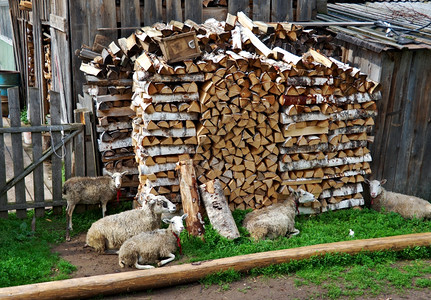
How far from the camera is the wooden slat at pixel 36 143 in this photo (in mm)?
8707

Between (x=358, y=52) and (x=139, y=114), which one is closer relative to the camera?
(x=139, y=114)

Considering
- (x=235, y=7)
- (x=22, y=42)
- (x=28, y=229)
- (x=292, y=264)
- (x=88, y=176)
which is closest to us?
(x=292, y=264)

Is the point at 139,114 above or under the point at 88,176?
above

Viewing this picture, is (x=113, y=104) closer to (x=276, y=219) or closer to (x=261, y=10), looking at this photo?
(x=276, y=219)

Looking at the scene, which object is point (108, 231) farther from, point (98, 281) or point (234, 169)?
point (234, 169)

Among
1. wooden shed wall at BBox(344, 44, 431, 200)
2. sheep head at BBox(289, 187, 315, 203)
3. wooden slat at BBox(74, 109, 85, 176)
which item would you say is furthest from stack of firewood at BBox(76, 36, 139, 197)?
wooden shed wall at BBox(344, 44, 431, 200)

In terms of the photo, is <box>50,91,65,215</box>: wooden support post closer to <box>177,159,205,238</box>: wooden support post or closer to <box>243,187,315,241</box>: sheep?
<box>177,159,205,238</box>: wooden support post

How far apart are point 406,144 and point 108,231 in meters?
6.11

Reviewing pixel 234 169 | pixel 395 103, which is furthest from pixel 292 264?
pixel 395 103

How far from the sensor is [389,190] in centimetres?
1034

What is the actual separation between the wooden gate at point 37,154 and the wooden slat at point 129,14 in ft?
7.51

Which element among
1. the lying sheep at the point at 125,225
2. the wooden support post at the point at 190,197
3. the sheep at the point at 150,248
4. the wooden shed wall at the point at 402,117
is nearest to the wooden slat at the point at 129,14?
the wooden support post at the point at 190,197

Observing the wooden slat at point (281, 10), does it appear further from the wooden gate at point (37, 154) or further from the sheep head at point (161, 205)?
the sheep head at point (161, 205)

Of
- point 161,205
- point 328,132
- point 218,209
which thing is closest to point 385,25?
point 328,132
